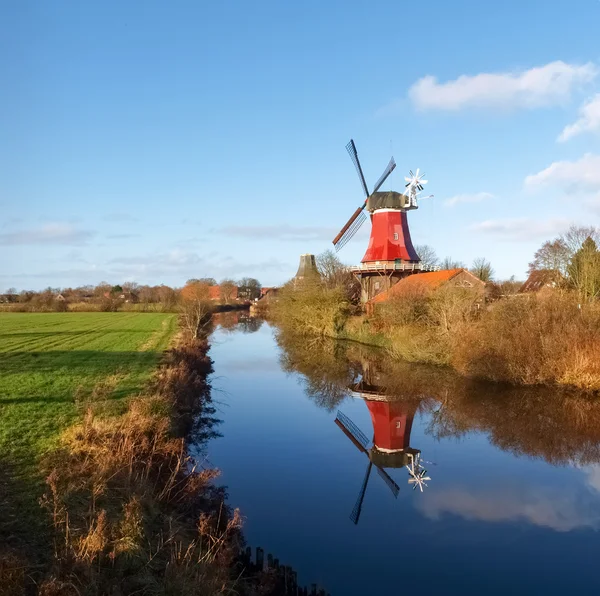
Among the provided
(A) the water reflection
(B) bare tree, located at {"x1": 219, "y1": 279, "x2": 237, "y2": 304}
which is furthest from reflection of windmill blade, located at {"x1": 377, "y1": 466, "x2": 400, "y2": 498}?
(B) bare tree, located at {"x1": 219, "y1": 279, "x2": 237, "y2": 304}

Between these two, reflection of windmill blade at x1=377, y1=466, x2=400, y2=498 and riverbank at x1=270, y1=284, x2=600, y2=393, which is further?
riverbank at x1=270, y1=284, x2=600, y2=393

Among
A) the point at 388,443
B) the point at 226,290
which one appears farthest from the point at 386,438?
the point at 226,290

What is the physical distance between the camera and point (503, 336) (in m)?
19.2

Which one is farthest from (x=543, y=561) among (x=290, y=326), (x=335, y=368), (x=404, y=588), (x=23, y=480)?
(x=290, y=326)

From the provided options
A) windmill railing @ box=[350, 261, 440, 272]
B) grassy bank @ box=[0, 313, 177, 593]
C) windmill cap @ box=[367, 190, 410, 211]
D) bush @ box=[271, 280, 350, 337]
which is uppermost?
windmill cap @ box=[367, 190, 410, 211]

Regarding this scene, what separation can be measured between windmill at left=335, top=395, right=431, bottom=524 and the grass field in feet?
18.8

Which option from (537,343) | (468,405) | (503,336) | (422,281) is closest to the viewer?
(468,405)

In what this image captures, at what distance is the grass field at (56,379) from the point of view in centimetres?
930

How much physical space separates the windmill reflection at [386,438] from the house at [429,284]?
29.5 ft

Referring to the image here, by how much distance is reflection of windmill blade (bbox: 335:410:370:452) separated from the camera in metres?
13.0

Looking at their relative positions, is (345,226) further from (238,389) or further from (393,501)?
(393,501)

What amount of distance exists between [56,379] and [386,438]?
9.27 metres

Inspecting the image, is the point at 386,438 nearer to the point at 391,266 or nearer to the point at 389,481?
the point at 389,481

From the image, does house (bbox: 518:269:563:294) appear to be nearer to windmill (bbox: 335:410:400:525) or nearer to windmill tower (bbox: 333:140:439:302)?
windmill tower (bbox: 333:140:439:302)
